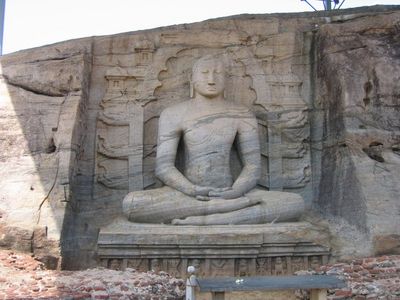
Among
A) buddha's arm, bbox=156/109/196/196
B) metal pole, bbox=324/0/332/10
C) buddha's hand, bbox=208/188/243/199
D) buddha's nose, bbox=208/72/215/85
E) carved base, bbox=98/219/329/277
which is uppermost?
metal pole, bbox=324/0/332/10

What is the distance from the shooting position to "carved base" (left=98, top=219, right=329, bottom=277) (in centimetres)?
648

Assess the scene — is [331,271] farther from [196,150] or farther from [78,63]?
[78,63]

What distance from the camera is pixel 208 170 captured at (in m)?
7.48

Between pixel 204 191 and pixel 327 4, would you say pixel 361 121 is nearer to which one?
pixel 204 191

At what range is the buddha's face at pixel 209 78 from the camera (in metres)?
7.80

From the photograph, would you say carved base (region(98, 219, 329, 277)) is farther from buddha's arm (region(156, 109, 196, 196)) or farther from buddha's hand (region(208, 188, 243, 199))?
buddha's arm (region(156, 109, 196, 196))

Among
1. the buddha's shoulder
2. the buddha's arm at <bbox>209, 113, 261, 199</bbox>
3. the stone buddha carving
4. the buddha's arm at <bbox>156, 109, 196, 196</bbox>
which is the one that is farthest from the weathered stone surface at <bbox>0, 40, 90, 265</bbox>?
the buddha's arm at <bbox>209, 113, 261, 199</bbox>

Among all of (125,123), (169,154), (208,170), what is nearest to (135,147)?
(125,123)

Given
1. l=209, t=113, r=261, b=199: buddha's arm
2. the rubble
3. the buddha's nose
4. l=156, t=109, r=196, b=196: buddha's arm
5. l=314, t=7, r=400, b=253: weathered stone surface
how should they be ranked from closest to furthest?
the rubble
l=314, t=7, r=400, b=253: weathered stone surface
l=156, t=109, r=196, b=196: buddha's arm
l=209, t=113, r=261, b=199: buddha's arm
the buddha's nose

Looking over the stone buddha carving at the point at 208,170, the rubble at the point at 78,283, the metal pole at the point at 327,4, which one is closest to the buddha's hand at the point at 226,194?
the stone buddha carving at the point at 208,170

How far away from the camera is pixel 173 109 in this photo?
7863 mm

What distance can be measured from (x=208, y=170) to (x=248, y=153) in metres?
0.57

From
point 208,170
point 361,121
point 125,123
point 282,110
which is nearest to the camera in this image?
point 361,121

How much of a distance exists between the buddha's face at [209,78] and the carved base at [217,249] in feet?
6.51
